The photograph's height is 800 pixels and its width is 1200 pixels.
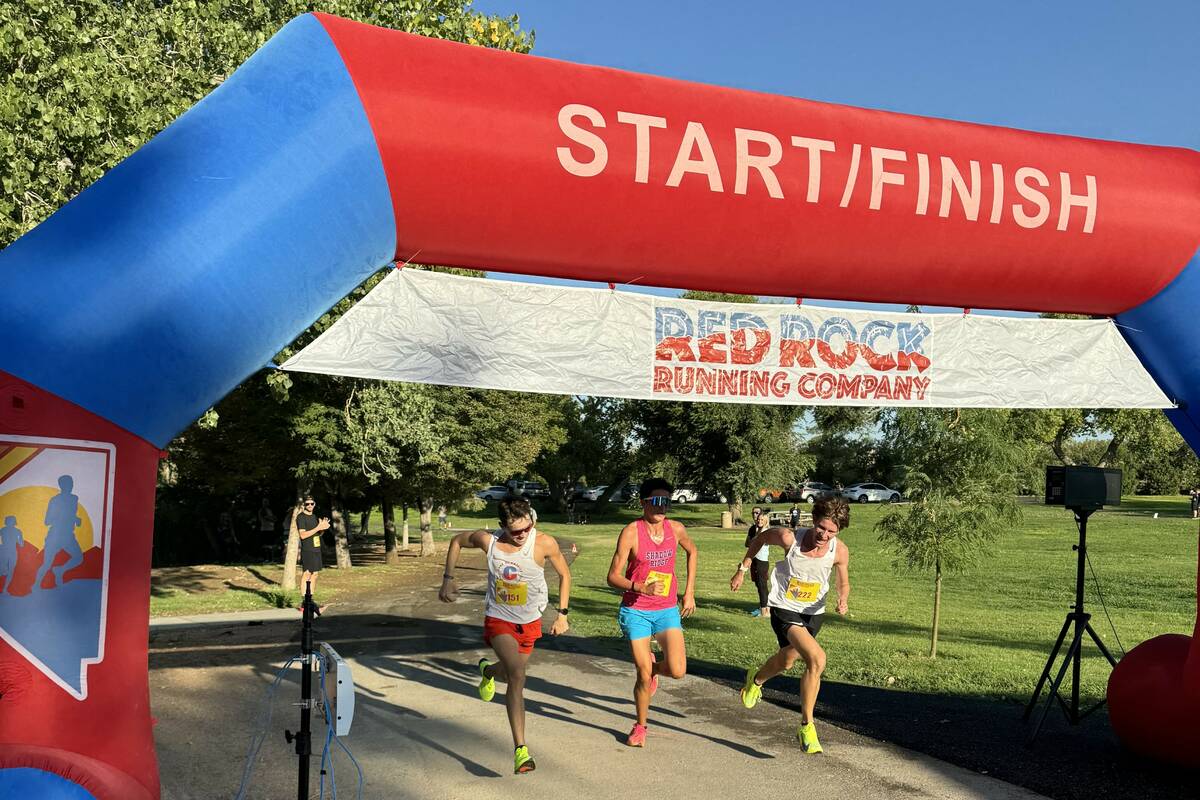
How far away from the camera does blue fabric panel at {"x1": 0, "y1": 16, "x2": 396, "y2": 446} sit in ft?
13.6

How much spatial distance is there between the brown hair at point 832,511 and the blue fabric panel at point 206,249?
373 cm

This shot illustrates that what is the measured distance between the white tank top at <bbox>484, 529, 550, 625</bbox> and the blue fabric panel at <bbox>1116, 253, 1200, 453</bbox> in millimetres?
4464

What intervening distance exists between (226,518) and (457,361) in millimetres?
24730

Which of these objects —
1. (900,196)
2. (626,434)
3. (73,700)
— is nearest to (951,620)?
(900,196)

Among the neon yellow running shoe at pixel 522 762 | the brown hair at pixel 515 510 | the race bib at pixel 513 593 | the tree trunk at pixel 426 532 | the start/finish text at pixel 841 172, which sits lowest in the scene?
the tree trunk at pixel 426 532

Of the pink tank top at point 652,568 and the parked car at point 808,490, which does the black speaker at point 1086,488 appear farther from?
the parked car at point 808,490

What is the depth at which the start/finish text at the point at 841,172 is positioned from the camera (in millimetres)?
5258

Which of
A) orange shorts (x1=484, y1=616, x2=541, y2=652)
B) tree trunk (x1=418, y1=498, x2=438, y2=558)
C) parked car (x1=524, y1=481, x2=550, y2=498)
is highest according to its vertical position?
orange shorts (x1=484, y1=616, x2=541, y2=652)

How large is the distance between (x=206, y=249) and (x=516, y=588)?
325 centimetres

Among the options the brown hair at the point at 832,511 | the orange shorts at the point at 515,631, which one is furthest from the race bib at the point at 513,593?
the brown hair at the point at 832,511

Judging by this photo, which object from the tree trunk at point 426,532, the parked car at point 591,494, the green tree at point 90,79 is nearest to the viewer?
the green tree at point 90,79

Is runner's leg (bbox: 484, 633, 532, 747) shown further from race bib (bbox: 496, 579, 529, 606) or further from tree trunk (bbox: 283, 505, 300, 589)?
tree trunk (bbox: 283, 505, 300, 589)

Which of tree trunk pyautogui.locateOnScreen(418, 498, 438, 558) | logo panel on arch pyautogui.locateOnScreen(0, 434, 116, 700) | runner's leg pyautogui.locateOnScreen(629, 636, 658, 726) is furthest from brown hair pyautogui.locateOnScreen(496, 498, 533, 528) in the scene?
tree trunk pyautogui.locateOnScreen(418, 498, 438, 558)

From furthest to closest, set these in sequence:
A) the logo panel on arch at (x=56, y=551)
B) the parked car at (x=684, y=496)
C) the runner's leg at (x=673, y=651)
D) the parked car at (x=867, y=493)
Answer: the parked car at (x=684, y=496), the parked car at (x=867, y=493), the runner's leg at (x=673, y=651), the logo panel on arch at (x=56, y=551)
